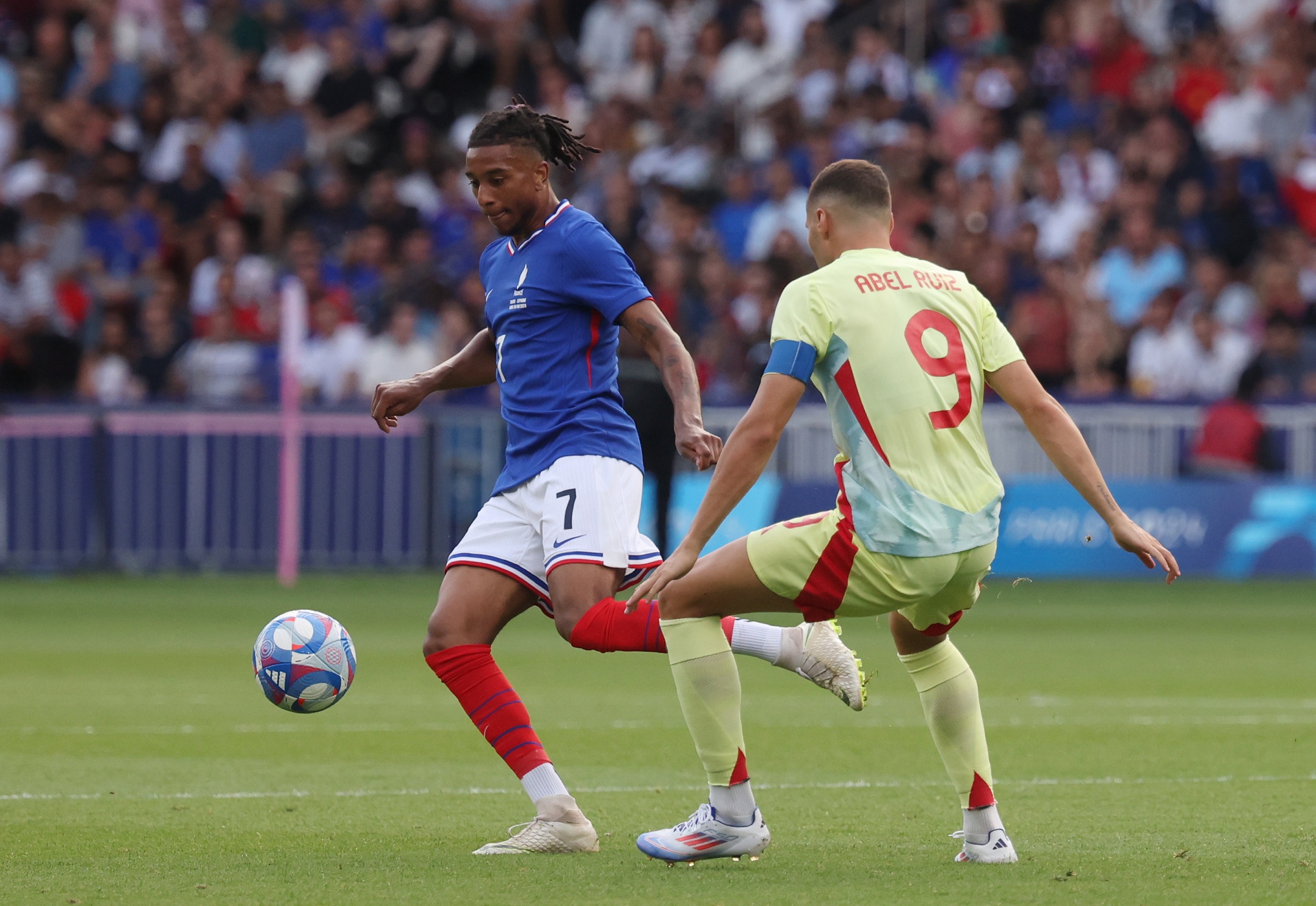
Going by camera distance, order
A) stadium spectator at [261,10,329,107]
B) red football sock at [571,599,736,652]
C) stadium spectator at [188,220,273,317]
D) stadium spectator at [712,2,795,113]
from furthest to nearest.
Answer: stadium spectator at [261,10,329,107] < stadium spectator at [712,2,795,113] < stadium spectator at [188,220,273,317] < red football sock at [571,599,736,652]

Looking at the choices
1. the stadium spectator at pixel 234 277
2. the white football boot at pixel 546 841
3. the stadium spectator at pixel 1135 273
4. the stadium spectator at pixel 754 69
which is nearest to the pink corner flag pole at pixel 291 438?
the stadium spectator at pixel 234 277

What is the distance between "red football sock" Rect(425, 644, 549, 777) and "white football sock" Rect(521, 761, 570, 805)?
19 millimetres

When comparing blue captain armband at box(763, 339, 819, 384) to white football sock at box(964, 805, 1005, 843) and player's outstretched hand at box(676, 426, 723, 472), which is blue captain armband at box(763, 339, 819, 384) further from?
white football sock at box(964, 805, 1005, 843)

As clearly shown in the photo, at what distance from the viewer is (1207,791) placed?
290 inches

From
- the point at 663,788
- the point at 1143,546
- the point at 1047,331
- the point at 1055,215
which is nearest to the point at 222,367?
the point at 1047,331

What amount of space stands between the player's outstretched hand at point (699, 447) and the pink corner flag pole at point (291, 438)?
11.9m

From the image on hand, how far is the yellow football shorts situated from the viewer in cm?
545

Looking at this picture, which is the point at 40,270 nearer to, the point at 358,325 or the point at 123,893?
the point at 358,325

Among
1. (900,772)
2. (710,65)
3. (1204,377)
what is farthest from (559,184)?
(900,772)

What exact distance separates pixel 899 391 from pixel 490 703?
1.70 m

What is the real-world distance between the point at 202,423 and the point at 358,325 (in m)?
2.21

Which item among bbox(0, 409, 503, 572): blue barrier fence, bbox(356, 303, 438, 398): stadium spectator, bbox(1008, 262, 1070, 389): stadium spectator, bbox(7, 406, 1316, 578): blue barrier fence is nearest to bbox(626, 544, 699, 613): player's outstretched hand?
bbox(7, 406, 1316, 578): blue barrier fence

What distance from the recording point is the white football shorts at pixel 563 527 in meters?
6.17

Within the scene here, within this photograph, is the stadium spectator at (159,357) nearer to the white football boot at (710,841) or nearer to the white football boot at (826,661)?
the white football boot at (826,661)
